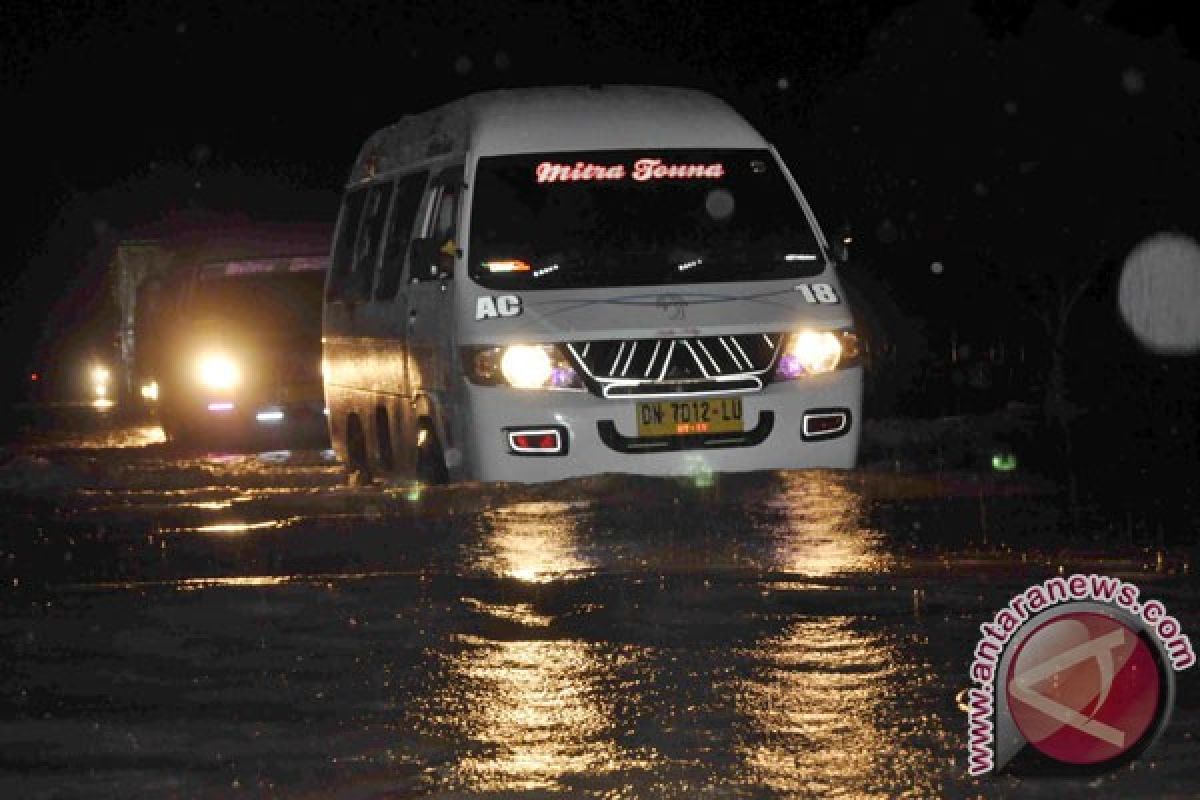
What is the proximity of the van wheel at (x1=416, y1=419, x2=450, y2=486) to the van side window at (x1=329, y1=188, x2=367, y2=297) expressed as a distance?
10.5 feet

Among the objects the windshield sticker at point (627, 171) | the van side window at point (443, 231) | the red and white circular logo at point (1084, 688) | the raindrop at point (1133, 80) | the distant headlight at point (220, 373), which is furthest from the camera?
the raindrop at point (1133, 80)

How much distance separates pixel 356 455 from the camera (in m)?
16.5

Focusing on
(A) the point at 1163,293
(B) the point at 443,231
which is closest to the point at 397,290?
(B) the point at 443,231

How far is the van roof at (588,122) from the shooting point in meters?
14.0

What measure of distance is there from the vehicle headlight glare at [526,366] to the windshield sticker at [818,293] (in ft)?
4.75

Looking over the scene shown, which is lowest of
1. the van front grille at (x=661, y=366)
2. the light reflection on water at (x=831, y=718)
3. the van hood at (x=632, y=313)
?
the light reflection on water at (x=831, y=718)

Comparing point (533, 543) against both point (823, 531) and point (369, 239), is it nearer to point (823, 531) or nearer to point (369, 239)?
point (823, 531)

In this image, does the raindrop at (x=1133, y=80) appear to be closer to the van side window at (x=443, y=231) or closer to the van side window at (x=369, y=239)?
the van side window at (x=369, y=239)

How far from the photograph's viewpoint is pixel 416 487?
549 inches

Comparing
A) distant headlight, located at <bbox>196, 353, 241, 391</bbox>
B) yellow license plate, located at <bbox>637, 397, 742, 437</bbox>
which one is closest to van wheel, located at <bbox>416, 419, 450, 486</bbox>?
yellow license plate, located at <bbox>637, 397, 742, 437</bbox>

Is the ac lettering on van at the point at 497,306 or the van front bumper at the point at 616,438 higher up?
the ac lettering on van at the point at 497,306

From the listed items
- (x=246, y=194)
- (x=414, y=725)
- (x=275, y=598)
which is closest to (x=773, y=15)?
(x=246, y=194)

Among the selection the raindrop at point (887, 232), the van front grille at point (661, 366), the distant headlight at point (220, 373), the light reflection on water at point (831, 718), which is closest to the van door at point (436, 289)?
the van front grille at point (661, 366)

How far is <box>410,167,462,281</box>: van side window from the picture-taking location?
1345 cm
